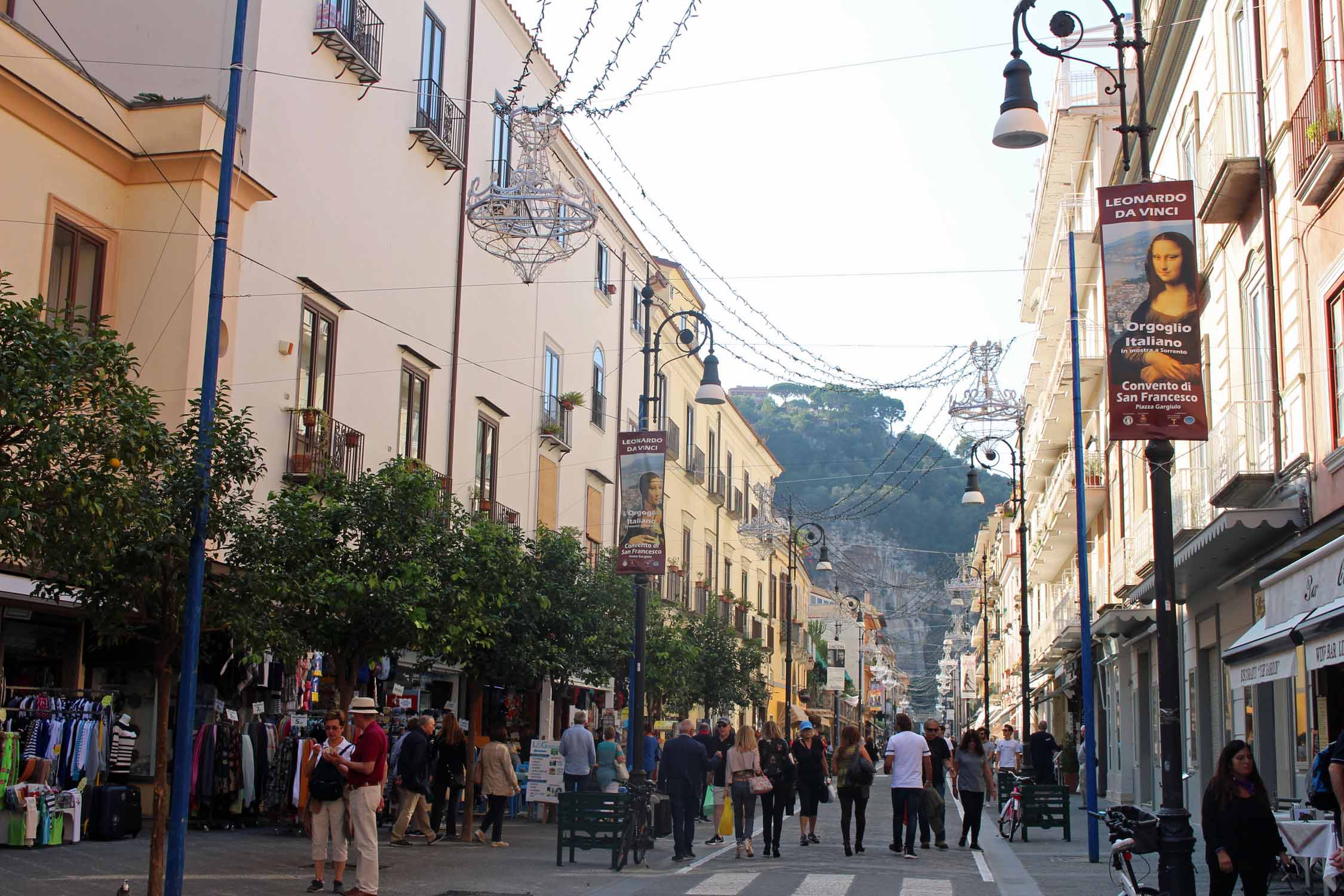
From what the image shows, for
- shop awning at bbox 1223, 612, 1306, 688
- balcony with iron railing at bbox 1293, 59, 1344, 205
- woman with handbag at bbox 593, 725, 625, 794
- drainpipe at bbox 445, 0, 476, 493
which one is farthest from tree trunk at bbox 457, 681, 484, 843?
balcony with iron railing at bbox 1293, 59, 1344, 205

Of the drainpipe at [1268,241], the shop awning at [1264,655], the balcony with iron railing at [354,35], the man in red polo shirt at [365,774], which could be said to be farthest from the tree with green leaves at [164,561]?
the drainpipe at [1268,241]

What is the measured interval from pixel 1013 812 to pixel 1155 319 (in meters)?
11.8

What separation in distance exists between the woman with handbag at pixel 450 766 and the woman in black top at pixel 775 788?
13.0ft

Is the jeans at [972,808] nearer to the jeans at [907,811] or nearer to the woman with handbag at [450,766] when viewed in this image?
the jeans at [907,811]

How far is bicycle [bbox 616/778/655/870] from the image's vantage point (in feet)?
49.7

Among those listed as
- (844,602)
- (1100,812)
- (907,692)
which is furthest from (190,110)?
(907,692)

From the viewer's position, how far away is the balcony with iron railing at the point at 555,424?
29.8m

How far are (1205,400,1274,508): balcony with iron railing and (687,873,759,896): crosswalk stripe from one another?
296 inches

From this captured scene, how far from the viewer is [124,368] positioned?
9500 millimetres

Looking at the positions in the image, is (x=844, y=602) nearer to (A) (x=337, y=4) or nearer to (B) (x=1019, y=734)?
(B) (x=1019, y=734)

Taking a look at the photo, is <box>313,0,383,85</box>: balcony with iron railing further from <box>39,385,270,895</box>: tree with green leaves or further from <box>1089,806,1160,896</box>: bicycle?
<box>1089,806,1160,896</box>: bicycle

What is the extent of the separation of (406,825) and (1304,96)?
13.3 metres

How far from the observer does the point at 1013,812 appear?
20.5 m

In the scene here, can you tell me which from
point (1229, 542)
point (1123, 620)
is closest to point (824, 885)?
point (1229, 542)
